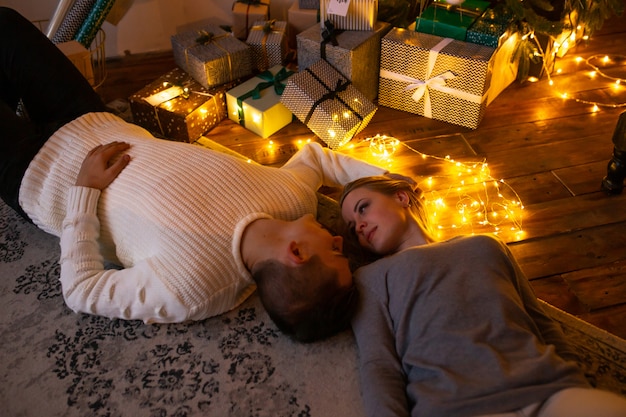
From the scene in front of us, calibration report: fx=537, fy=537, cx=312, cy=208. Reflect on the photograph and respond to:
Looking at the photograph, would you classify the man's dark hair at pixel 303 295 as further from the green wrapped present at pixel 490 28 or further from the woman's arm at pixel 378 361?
the green wrapped present at pixel 490 28

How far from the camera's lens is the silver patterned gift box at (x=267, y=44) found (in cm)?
226

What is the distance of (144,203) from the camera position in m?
1.36

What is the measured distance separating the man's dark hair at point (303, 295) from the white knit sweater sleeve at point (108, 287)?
0.77 ft

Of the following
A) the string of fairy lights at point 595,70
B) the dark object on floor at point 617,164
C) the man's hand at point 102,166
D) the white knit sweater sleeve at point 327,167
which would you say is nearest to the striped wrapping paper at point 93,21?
the man's hand at point 102,166

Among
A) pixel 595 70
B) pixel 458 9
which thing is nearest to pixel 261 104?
pixel 458 9

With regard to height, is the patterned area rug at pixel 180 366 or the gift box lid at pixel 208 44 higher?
the gift box lid at pixel 208 44

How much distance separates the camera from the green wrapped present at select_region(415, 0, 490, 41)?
2.03 m

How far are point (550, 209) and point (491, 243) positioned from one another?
0.57m

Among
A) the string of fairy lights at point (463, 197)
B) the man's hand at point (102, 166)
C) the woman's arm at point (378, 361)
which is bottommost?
the string of fairy lights at point (463, 197)

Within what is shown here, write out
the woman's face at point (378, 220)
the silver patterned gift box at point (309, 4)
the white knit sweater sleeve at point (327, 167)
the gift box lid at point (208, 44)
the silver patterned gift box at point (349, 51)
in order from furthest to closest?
the silver patterned gift box at point (309, 4) → the gift box lid at point (208, 44) → the silver patterned gift box at point (349, 51) → the white knit sweater sleeve at point (327, 167) → the woman's face at point (378, 220)

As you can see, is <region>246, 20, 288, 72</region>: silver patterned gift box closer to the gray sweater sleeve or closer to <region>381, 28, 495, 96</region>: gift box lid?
<region>381, 28, 495, 96</region>: gift box lid

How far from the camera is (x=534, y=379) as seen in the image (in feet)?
3.49

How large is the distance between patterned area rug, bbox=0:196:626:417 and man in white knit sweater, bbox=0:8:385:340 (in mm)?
77

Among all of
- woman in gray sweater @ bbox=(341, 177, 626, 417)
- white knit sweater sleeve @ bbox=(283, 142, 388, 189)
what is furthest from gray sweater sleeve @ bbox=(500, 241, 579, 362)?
white knit sweater sleeve @ bbox=(283, 142, 388, 189)
